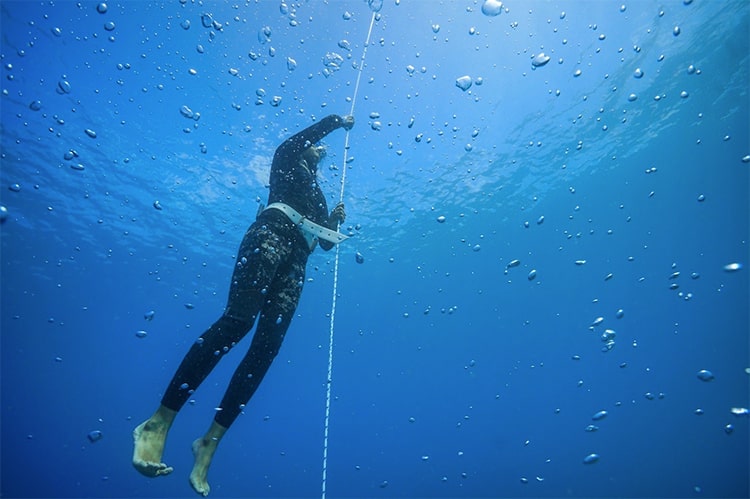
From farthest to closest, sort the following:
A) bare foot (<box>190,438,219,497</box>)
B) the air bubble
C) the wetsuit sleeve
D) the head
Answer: the air bubble, the head, the wetsuit sleeve, bare foot (<box>190,438,219,497</box>)

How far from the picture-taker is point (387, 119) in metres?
10.9

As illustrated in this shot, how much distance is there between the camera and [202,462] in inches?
128

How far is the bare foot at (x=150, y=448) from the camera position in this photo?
2.65 meters

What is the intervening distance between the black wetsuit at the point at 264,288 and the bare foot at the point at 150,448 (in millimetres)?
175

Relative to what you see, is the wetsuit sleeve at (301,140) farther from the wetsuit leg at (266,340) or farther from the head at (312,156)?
the wetsuit leg at (266,340)

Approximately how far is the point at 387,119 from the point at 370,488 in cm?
5930

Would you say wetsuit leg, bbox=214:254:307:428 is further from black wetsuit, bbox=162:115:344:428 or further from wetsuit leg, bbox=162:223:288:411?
wetsuit leg, bbox=162:223:288:411

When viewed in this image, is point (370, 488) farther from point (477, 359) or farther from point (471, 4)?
point (471, 4)

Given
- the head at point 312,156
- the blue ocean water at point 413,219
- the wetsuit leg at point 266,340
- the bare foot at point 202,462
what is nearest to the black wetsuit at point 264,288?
the wetsuit leg at point 266,340

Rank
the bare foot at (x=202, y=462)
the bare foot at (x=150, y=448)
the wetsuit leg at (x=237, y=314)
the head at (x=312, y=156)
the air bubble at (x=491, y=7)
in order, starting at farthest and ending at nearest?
1. the air bubble at (x=491, y=7)
2. the head at (x=312, y=156)
3. the bare foot at (x=202, y=462)
4. the wetsuit leg at (x=237, y=314)
5. the bare foot at (x=150, y=448)

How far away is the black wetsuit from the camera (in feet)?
9.52

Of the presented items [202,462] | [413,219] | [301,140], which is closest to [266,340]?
[202,462]

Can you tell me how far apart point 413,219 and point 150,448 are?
2106 centimetres

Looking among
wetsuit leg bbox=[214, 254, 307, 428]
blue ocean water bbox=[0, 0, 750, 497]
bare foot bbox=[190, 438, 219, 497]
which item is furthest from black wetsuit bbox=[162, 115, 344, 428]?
blue ocean water bbox=[0, 0, 750, 497]
